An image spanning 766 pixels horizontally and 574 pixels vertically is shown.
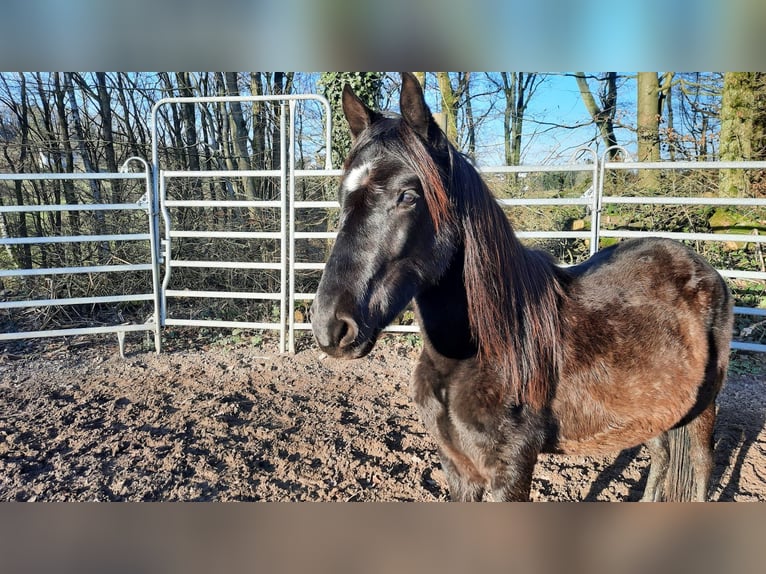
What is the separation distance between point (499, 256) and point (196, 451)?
227cm

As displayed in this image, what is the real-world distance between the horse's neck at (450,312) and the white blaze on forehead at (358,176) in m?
0.39

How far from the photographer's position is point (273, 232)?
4820 mm

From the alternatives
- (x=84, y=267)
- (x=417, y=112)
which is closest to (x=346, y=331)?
(x=417, y=112)

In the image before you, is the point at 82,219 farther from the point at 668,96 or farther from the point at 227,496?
the point at 668,96

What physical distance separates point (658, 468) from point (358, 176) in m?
2.26

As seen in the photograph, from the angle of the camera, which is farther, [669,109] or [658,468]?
[669,109]

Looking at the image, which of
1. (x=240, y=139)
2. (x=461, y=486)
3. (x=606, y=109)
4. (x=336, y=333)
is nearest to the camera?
(x=336, y=333)

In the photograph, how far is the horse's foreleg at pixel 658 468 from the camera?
2.14 m

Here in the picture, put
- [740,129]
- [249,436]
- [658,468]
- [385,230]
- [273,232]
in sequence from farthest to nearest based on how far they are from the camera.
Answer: [273,232] < [740,129] < [249,436] < [658,468] < [385,230]

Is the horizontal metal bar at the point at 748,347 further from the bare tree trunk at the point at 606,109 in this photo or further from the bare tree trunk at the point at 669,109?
the bare tree trunk at the point at 606,109

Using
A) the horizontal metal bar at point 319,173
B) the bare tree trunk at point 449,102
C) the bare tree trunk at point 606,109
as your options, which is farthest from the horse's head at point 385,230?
the bare tree trunk at point 606,109

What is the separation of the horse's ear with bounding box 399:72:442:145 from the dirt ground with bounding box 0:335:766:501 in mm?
1835

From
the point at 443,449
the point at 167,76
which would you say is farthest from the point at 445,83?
the point at 443,449

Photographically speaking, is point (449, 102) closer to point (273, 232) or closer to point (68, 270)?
point (273, 232)
